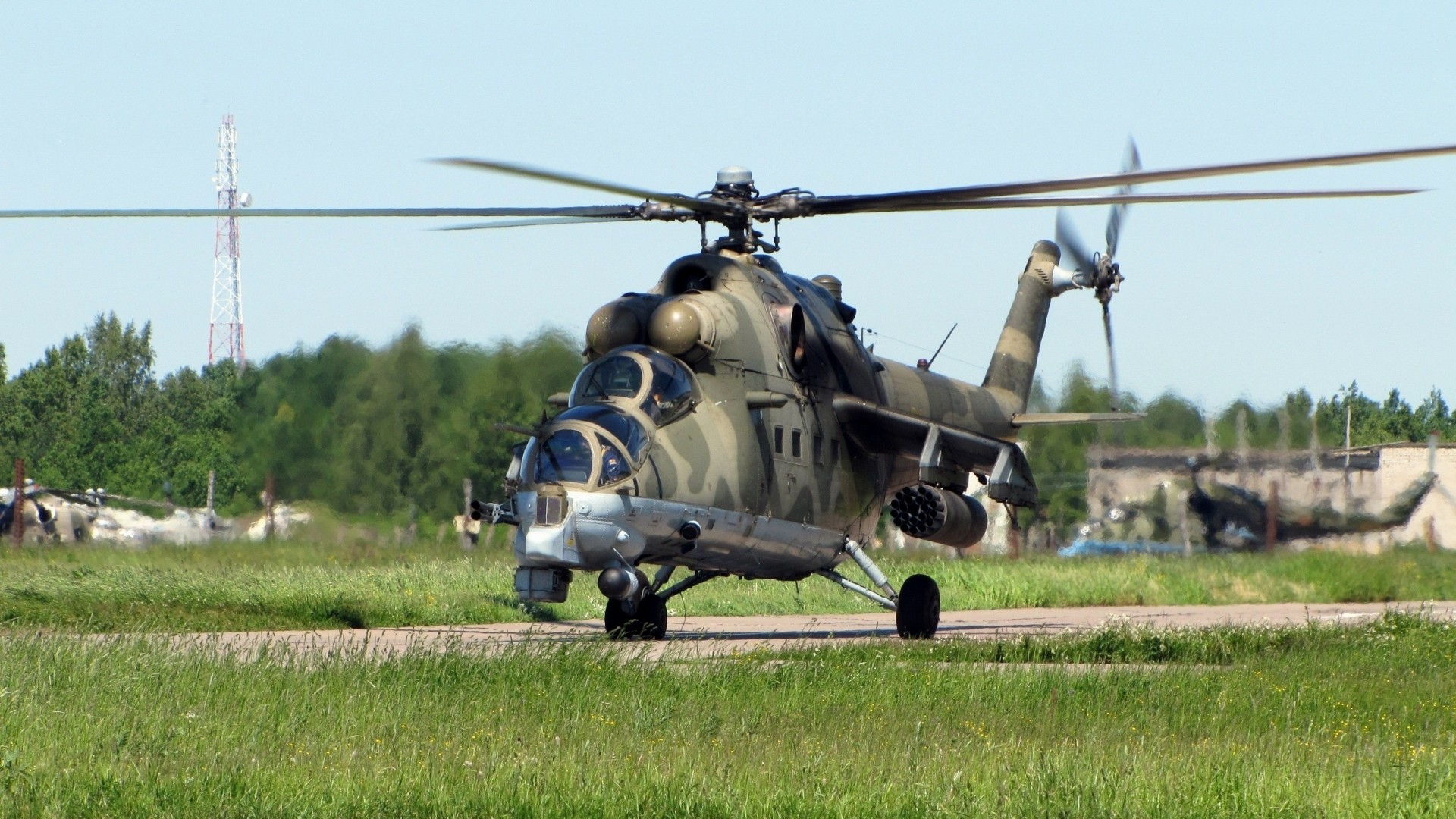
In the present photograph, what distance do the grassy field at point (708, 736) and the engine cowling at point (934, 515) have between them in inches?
184

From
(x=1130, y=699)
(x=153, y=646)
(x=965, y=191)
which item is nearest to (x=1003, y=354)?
(x=965, y=191)

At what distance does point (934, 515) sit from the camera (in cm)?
1911

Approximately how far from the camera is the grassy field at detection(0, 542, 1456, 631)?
19562 mm

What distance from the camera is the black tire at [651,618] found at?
57.1 ft

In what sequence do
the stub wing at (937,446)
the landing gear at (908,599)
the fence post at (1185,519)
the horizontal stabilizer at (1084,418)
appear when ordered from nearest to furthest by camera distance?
the stub wing at (937,446)
the landing gear at (908,599)
the horizontal stabilizer at (1084,418)
the fence post at (1185,519)

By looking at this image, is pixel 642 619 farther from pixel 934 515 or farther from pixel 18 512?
pixel 18 512

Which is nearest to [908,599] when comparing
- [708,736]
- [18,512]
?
[708,736]

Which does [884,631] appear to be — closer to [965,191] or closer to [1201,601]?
[965,191]

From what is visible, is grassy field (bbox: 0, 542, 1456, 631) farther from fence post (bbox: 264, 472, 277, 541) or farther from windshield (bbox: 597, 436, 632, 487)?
windshield (bbox: 597, 436, 632, 487)

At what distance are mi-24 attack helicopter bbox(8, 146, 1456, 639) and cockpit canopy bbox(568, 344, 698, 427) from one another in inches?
0.9

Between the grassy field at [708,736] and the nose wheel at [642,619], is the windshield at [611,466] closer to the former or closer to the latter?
the grassy field at [708,736]

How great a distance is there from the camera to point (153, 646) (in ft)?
41.3

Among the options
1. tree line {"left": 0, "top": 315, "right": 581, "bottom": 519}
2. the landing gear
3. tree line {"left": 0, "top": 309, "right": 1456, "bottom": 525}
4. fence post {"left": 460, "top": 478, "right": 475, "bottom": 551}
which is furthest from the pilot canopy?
fence post {"left": 460, "top": 478, "right": 475, "bottom": 551}

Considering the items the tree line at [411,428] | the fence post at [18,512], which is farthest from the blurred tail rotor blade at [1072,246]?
the fence post at [18,512]
